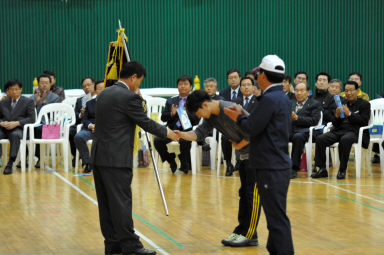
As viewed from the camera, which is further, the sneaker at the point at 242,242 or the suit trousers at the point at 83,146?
the suit trousers at the point at 83,146

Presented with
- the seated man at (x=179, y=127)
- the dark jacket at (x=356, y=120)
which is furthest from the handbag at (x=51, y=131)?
the dark jacket at (x=356, y=120)

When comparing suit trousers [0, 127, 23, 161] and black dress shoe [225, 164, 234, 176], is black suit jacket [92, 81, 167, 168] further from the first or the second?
suit trousers [0, 127, 23, 161]

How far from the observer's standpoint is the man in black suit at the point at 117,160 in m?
4.61

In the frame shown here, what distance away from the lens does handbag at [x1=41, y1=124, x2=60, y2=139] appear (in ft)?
32.6

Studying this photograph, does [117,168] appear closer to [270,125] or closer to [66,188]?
[270,125]

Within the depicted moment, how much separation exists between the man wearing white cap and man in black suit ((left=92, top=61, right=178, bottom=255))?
0.93 metres

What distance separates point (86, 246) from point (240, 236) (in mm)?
1252

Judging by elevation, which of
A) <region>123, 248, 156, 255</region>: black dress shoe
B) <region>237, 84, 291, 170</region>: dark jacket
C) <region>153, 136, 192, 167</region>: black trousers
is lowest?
<region>123, 248, 156, 255</region>: black dress shoe

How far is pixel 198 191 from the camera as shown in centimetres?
786

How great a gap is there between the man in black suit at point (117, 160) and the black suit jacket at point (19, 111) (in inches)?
228

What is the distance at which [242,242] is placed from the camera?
16.5 ft

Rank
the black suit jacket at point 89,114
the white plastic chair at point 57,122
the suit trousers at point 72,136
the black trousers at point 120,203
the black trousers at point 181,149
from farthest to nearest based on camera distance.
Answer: the suit trousers at point 72,136 → the black suit jacket at point 89,114 → the white plastic chair at point 57,122 → the black trousers at point 181,149 → the black trousers at point 120,203

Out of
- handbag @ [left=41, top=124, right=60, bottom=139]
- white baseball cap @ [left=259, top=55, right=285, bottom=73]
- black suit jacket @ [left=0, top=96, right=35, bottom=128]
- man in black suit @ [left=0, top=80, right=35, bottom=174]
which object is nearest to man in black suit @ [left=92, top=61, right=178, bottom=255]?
white baseball cap @ [left=259, top=55, right=285, bottom=73]

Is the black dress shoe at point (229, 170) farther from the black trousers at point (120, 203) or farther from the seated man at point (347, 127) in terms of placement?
the black trousers at point (120, 203)
